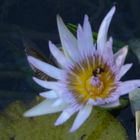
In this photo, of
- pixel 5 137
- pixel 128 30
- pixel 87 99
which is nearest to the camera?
pixel 87 99

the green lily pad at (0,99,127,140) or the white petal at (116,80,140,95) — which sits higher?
the white petal at (116,80,140,95)

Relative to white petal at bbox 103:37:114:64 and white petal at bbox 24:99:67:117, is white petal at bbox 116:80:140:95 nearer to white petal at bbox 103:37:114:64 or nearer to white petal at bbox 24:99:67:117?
white petal at bbox 103:37:114:64

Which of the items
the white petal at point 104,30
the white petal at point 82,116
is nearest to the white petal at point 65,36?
the white petal at point 104,30

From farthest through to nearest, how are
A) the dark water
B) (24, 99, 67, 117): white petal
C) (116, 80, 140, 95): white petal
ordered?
the dark water
(24, 99, 67, 117): white petal
(116, 80, 140, 95): white petal

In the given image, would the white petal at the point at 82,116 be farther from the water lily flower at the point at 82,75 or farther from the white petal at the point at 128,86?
the white petal at the point at 128,86

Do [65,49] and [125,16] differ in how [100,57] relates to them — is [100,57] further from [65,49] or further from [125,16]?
[125,16]

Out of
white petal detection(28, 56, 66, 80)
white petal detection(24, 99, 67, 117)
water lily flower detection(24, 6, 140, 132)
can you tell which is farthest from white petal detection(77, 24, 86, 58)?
white petal detection(24, 99, 67, 117)

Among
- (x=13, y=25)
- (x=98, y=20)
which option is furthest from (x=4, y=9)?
(x=98, y=20)
